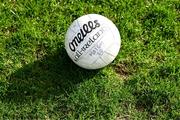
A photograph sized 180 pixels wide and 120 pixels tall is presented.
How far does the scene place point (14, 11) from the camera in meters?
5.48

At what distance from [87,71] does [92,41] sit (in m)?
0.51

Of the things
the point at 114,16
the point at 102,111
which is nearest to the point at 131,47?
the point at 114,16

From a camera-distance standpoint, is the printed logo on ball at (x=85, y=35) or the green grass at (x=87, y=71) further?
the green grass at (x=87, y=71)

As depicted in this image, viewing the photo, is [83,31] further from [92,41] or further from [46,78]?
[46,78]

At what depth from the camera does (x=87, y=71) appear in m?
5.13

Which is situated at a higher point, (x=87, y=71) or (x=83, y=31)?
(x=83, y=31)

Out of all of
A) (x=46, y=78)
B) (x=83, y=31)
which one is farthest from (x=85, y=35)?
(x=46, y=78)

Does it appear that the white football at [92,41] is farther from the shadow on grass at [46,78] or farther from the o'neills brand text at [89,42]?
the shadow on grass at [46,78]

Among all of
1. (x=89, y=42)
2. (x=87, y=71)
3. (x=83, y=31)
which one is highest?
(x=83, y=31)

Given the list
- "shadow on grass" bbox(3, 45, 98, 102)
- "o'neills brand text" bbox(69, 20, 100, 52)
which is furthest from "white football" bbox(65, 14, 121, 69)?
"shadow on grass" bbox(3, 45, 98, 102)

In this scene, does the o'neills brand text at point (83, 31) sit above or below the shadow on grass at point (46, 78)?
above

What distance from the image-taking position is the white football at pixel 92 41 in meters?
4.71

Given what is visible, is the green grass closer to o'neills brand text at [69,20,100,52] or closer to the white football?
the white football

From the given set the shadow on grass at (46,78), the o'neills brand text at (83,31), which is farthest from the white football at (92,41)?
the shadow on grass at (46,78)
